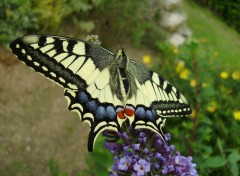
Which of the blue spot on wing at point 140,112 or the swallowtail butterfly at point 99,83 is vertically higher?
the swallowtail butterfly at point 99,83

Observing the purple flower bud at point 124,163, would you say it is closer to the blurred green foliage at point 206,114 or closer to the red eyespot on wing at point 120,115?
the red eyespot on wing at point 120,115

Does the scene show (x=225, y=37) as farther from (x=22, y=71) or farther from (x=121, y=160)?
(x=121, y=160)

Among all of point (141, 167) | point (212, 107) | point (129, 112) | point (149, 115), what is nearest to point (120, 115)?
point (129, 112)

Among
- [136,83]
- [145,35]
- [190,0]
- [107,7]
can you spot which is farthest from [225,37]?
[136,83]

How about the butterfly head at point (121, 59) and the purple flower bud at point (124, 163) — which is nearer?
the purple flower bud at point (124, 163)

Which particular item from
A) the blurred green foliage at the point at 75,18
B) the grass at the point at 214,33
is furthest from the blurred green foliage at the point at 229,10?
the blurred green foliage at the point at 75,18

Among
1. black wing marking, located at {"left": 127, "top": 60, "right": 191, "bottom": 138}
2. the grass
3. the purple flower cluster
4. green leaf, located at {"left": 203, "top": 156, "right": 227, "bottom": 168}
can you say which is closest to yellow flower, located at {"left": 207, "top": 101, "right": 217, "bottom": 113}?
green leaf, located at {"left": 203, "top": 156, "right": 227, "bottom": 168}
